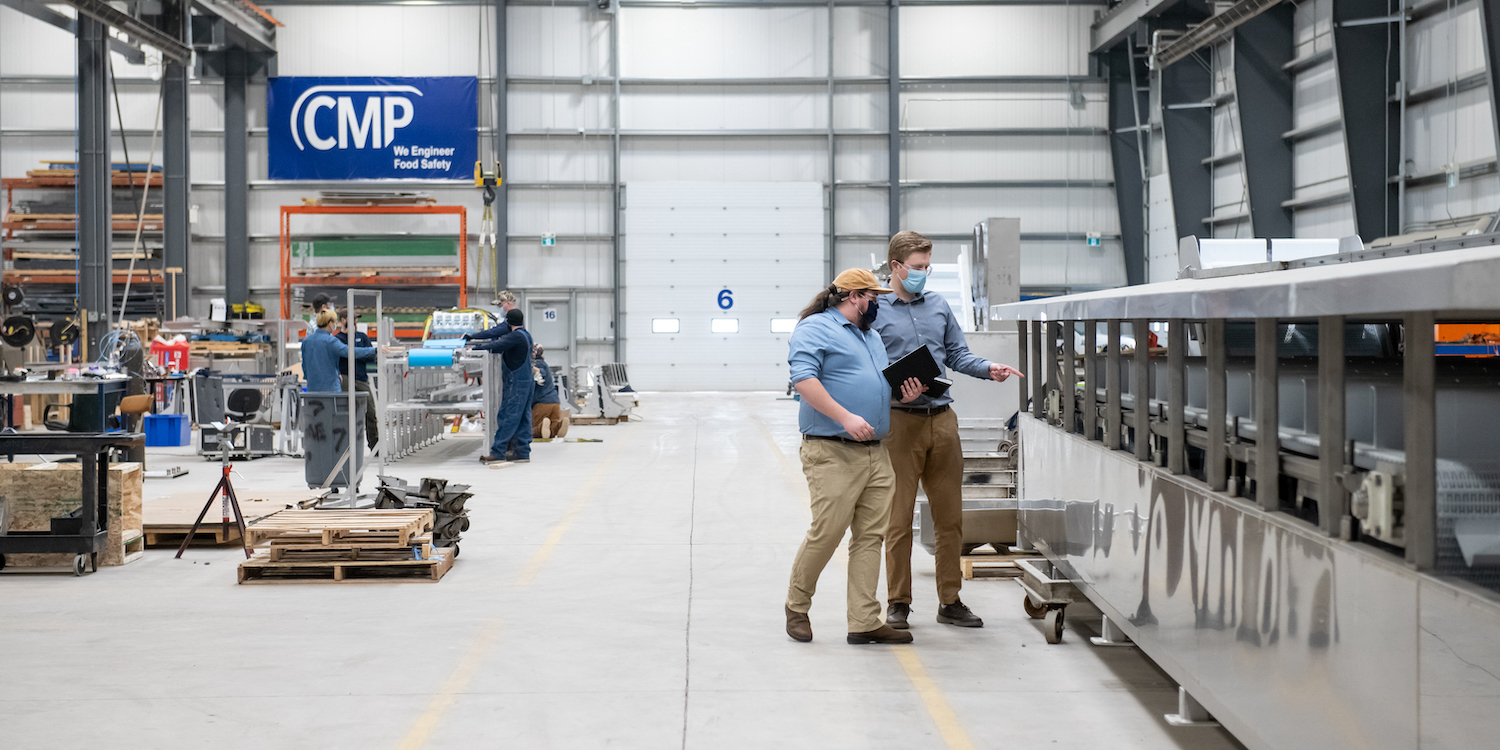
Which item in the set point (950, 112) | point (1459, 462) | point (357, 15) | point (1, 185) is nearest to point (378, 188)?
point (357, 15)

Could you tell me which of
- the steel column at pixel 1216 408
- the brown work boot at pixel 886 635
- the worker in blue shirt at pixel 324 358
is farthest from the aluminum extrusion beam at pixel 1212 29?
the steel column at pixel 1216 408

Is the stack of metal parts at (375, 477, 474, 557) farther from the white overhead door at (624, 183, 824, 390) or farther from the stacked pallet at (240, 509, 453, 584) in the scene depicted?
the white overhead door at (624, 183, 824, 390)

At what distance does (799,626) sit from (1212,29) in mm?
18117

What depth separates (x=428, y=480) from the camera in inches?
303

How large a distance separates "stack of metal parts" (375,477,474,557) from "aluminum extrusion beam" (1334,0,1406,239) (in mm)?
14221

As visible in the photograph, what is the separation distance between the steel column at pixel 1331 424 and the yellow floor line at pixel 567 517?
4769 millimetres

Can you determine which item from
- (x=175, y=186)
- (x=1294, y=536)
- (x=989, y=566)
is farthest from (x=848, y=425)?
(x=175, y=186)

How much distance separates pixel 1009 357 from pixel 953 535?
592 cm

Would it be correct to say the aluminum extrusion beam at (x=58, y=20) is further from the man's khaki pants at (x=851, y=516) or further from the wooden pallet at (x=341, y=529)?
the man's khaki pants at (x=851, y=516)

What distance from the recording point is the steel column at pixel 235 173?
25.0m

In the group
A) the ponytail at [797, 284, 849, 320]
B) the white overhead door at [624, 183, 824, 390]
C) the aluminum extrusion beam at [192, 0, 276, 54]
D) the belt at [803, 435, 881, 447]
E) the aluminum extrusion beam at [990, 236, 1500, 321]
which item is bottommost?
the belt at [803, 435, 881, 447]

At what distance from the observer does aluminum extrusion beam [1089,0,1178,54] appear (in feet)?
72.9

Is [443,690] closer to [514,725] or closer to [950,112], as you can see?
[514,725]

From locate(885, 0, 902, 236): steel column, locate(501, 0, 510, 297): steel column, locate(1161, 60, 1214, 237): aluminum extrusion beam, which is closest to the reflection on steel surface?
locate(1161, 60, 1214, 237): aluminum extrusion beam
